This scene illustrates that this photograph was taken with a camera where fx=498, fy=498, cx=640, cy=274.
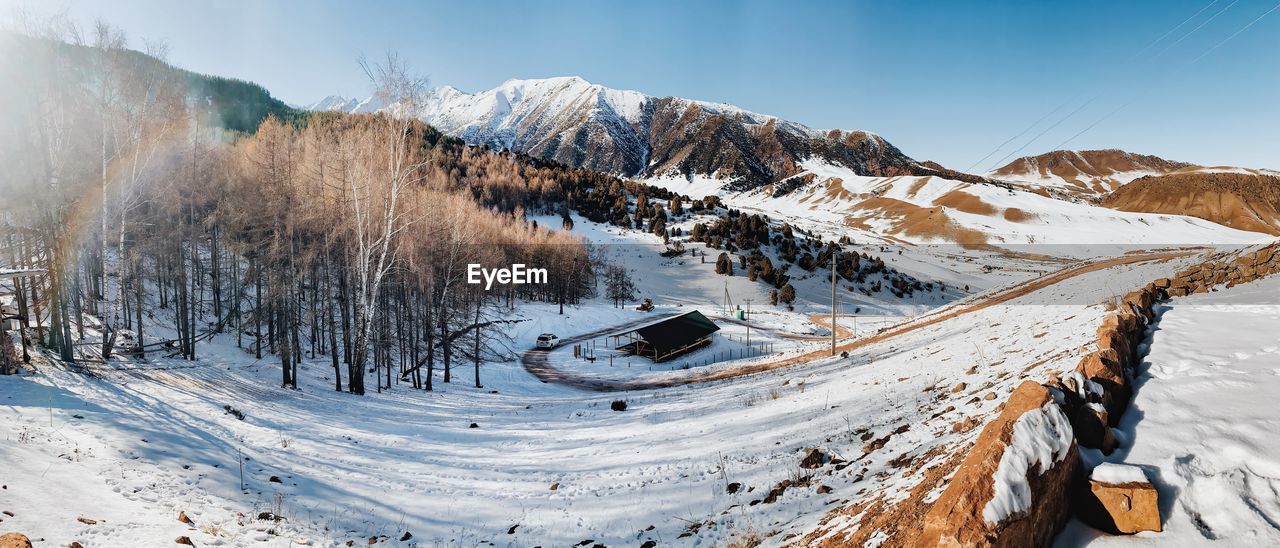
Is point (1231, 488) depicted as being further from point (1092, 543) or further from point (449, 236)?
point (449, 236)

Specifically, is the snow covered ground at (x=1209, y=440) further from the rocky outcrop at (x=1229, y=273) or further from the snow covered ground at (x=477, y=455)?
the rocky outcrop at (x=1229, y=273)

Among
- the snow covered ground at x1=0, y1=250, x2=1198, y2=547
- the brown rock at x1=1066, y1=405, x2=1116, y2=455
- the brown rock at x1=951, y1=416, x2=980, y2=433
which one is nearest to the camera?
the brown rock at x1=1066, y1=405, x2=1116, y2=455

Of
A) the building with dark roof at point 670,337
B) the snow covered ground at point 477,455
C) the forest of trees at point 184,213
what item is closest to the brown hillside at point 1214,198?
the building with dark roof at point 670,337

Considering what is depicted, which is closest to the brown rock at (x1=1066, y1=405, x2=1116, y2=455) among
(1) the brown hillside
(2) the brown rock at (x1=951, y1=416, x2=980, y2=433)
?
(2) the brown rock at (x1=951, y1=416, x2=980, y2=433)

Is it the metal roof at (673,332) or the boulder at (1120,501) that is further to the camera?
the metal roof at (673,332)

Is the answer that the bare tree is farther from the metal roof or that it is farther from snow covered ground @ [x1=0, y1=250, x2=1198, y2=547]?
the metal roof

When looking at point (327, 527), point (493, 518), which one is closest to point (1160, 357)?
point (493, 518)

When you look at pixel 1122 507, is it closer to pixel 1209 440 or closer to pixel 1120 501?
pixel 1120 501
